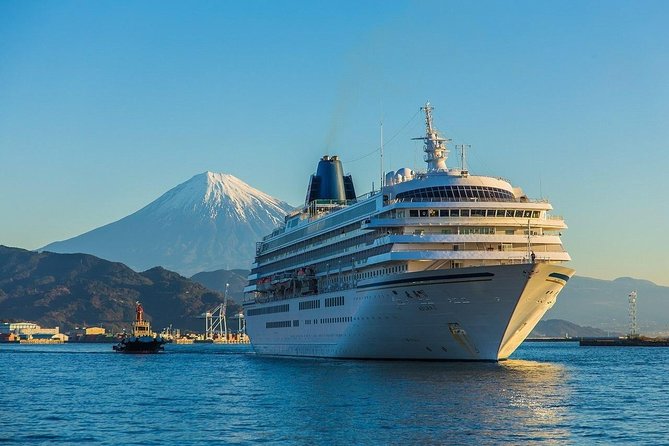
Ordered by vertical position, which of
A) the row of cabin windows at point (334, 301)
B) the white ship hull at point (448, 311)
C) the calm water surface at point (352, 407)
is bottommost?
the calm water surface at point (352, 407)

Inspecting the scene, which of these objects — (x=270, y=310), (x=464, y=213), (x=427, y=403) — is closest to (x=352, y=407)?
(x=427, y=403)

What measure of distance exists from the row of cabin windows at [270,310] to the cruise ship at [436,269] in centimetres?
942

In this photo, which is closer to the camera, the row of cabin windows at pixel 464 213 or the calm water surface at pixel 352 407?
the calm water surface at pixel 352 407

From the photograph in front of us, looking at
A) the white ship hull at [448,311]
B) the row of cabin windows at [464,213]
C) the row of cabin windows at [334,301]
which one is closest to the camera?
the white ship hull at [448,311]

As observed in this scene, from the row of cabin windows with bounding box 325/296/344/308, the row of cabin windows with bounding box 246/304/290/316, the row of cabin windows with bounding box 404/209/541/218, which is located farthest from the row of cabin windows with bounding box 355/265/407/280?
the row of cabin windows with bounding box 246/304/290/316

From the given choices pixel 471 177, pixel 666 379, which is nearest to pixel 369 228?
pixel 471 177

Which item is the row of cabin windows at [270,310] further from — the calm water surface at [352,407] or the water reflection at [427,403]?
the water reflection at [427,403]

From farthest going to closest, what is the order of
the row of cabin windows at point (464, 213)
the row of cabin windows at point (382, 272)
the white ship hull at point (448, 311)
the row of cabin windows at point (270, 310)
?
the row of cabin windows at point (270, 310)
the row of cabin windows at point (464, 213)
the row of cabin windows at point (382, 272)
the white ship hull at point (448, 311)

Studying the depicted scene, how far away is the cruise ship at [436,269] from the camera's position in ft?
221

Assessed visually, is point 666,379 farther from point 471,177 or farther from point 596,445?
point 596,445

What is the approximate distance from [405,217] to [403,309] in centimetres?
644

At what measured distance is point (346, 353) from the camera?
264 ft

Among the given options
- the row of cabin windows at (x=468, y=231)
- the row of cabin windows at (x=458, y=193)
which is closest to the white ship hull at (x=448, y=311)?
the row of cabin windows at (x=468, y=231)

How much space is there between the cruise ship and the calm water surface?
6.96 ft
